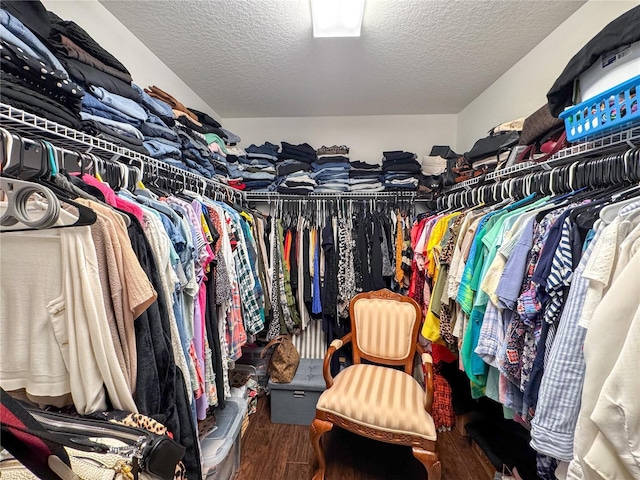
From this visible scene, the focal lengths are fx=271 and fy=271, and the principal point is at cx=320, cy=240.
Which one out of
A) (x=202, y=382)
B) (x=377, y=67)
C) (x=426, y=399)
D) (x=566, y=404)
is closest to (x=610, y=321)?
(x=566, y=404)

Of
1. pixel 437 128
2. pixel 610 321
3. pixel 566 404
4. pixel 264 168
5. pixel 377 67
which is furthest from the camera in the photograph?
pixel 437 128

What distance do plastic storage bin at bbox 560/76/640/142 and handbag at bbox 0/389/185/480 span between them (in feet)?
4.48

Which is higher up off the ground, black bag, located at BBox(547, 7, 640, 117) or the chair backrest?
black bag, located at BBox(547, 7, 640, 117)

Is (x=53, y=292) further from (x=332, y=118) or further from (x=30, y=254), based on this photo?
(x=332, y=118)

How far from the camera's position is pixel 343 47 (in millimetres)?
1573

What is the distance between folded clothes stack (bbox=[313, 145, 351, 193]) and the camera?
89.9 inches

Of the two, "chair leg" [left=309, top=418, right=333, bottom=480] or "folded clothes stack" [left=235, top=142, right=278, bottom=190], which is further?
"folded clothes stack" [left=235, top=142, right=278, bottom=190]

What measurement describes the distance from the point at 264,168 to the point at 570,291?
2.10 m

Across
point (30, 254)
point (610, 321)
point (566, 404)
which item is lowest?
point (566, 404)

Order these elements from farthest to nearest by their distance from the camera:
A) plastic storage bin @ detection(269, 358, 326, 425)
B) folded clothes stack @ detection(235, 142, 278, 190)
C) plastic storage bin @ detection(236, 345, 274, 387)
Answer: folded clothes stack @ detection(235, 142, 278, 190) < plastic storage bin @ detection(236, 345, 274, 387) < plastic storage bin @ detection(269, 358, 326, 425)

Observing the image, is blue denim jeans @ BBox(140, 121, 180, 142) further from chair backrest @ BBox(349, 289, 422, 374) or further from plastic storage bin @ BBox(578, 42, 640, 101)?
plastic storage bin @ BBox(578, 42, 640, 101)

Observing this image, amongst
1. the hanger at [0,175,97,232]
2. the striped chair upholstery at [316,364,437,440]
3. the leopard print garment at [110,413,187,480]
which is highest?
the hanger at [0,175,97,232]

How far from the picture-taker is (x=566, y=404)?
2.23 ft

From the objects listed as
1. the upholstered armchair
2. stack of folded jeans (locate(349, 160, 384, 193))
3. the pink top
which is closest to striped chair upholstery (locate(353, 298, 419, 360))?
the upholstered armchair
